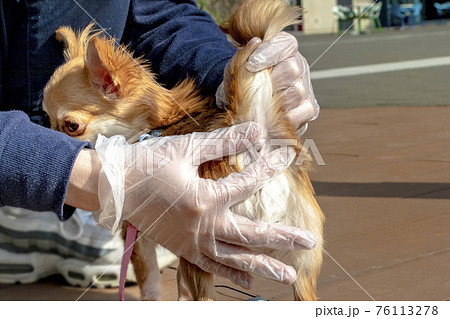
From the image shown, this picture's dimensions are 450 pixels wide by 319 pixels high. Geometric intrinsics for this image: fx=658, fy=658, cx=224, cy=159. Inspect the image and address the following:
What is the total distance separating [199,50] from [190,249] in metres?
1.00

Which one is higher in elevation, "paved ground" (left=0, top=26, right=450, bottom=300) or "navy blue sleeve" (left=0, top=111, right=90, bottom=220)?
"navy blue sleeve" (left=0, top=111, right=90, bottom=220)

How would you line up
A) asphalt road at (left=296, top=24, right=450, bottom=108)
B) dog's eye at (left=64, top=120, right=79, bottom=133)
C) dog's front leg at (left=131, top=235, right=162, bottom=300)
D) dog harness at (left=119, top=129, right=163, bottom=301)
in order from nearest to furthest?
1. dog harness at (left=119, top=129, right=163, bottom=301)
2. dog's eye at (left=64, top=120, right=79, bottom=133)
3. dog's front leg at (left=131, top=235, right=162, bottom=300)
4. asphalt road at (left=296, top=24, right=450, bottom=108)

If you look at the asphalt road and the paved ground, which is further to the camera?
the asphalt road

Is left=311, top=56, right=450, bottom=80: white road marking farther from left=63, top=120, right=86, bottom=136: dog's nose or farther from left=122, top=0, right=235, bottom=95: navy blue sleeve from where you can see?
left=63, top=120, right=86, bottom=136: dog's nose

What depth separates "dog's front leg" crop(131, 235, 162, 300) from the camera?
2.60 metres

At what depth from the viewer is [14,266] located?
311 centimetres

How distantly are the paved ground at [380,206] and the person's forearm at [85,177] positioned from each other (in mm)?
819

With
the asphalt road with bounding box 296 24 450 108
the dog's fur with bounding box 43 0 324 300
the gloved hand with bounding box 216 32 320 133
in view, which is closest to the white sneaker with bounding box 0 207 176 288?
the dog's fur with bounding box 43 0 324 300

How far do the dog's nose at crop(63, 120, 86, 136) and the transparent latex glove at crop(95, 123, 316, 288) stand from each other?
0.28 metres

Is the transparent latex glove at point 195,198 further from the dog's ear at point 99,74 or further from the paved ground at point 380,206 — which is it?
the paved ground at point 380,206

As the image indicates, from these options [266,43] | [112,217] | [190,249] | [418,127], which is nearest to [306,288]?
[190,249]

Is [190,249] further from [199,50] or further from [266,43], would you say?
[199,50]

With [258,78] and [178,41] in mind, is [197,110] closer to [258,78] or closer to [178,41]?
[258,78]

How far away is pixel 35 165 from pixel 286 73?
32.9 inches
